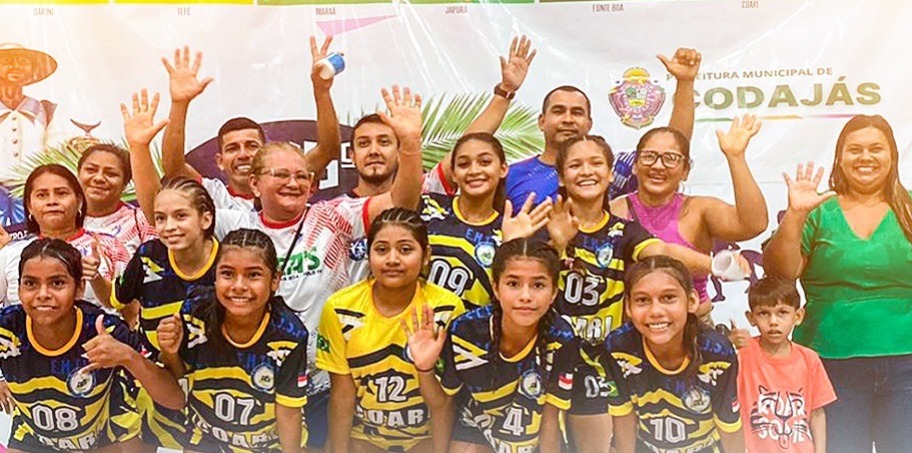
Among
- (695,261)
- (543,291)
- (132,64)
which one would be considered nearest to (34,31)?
(132,64)

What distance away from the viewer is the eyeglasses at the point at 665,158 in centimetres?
172

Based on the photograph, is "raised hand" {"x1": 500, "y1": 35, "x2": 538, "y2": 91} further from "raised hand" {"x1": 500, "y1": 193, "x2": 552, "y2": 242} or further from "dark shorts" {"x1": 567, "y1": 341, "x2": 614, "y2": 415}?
"dark shorts" {"x1": 567, "y1": 341, "x2": 614, "y2": 415}

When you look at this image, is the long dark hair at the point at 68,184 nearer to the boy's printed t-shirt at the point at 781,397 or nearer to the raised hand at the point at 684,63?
the raised hand at the point at 684,63

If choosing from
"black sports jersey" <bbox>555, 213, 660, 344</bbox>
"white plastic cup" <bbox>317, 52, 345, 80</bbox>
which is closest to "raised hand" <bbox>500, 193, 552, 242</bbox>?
"black sports jersey" <bbox>555, 213, 660, 344</bbox>

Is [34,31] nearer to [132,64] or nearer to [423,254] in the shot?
[132,64]

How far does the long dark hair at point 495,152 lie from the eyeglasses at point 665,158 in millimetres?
362

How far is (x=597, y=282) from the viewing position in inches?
67.2

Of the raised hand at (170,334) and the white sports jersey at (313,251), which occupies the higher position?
the white sports jersey at (313,251)

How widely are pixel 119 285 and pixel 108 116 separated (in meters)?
0.44

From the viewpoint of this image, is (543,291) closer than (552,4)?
Yes

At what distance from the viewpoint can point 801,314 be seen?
1.73 m

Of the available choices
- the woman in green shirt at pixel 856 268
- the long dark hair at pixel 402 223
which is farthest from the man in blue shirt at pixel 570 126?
the woman in green shirt at pixel 856 268

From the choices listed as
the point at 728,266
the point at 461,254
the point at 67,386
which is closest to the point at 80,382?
the point at 67,386

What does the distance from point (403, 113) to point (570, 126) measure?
43cm
